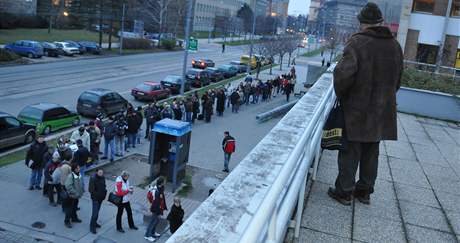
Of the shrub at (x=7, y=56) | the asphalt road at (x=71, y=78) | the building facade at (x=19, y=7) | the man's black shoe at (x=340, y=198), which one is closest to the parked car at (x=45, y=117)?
the asphalt road at (x=71, y=78)

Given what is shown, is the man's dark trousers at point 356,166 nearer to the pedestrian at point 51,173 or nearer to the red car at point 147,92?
the pedestrian at point 51,173

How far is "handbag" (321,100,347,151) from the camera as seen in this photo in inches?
163

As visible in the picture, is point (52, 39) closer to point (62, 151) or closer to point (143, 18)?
point (143, 18)

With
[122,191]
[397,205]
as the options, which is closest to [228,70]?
[122,191]

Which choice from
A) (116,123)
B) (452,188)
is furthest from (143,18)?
(452,188)

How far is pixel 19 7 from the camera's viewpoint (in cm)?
6694

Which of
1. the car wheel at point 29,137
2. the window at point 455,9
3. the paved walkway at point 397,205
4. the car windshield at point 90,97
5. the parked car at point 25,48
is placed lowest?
the car wheel at point 29,137

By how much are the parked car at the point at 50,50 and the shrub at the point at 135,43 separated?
51.5 feet

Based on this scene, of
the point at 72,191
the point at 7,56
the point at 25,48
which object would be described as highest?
the point at 25,48

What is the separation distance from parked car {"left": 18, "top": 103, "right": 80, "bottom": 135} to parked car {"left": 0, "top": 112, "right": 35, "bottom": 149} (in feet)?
3.13

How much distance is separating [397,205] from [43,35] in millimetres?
64077

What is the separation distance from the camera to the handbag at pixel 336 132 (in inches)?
163

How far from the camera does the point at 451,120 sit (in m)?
12.0

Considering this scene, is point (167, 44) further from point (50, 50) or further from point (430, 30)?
point (430, 30)
